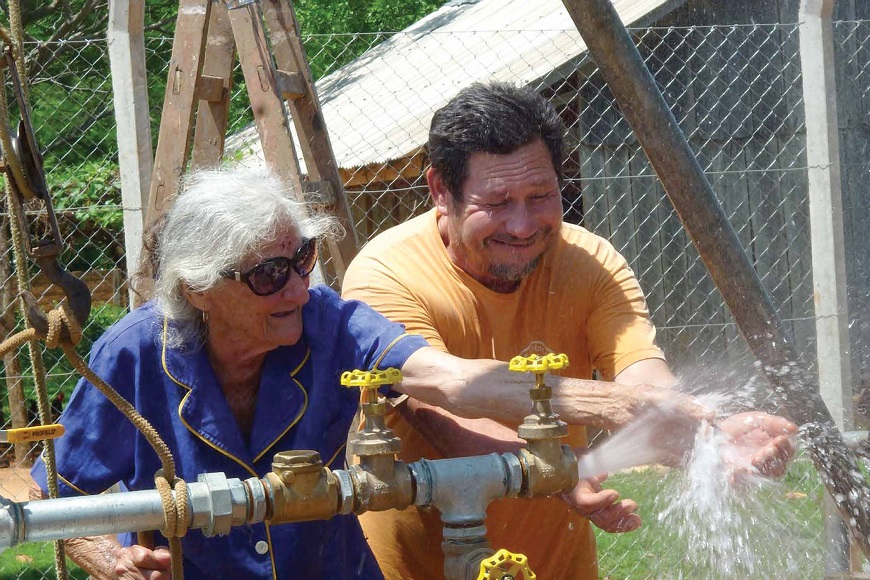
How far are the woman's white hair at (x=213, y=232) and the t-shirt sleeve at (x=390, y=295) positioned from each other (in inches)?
8.7

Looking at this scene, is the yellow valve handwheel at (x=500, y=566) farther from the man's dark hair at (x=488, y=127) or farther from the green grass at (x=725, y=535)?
the man's dark hair at (x=488, y=127)

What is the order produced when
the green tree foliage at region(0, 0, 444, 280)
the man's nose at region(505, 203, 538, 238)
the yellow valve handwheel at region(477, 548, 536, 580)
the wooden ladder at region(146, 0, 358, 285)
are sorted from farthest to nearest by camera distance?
the green tree foliage at region(0, 0, 444, 280)
the wooden ladder at region(146, 0, 358, 285)
the man's nose at region(505, 203, 538, 238)
the yellow valve handwheel at region(477, 548, 536, 580)

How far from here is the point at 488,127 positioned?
9.30 feet

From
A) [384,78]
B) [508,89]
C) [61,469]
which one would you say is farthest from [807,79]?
[384,78]

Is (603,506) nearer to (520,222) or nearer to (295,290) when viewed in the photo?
(520,222)

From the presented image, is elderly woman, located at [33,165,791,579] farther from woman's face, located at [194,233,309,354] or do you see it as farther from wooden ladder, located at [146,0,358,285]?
wooden ladder, located at [146,0,358,285]

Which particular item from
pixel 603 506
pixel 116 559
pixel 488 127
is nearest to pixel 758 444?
pixel 603 506

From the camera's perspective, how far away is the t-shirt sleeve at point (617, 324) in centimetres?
282

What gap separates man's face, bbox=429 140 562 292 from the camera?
110 inches

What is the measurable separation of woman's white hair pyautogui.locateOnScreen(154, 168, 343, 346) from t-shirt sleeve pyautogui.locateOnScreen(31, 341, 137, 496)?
0.16 m

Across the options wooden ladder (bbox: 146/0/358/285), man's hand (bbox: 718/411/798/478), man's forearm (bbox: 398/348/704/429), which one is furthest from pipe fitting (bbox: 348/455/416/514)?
wooden ladder (bbox: 146/0/358/285)

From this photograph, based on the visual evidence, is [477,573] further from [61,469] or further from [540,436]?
[61,469]

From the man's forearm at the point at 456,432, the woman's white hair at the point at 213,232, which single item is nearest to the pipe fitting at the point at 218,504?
the woman's white hair at the point at 213,232

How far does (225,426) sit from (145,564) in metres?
0.35
